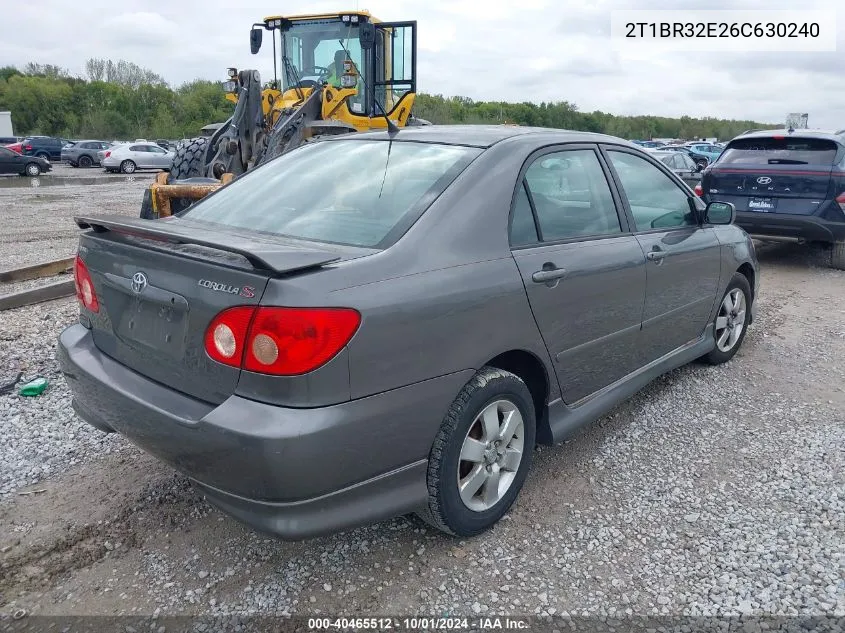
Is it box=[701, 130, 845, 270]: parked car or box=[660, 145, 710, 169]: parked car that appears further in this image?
box=[660, 145, 710, 169]: parked car

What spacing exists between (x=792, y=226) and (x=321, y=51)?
734 cm

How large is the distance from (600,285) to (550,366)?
0.51 meters

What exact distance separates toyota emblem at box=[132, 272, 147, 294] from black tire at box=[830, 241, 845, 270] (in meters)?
8.62

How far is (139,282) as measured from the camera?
249 centimetres

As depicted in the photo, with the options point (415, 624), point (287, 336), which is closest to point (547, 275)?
point (287, 336)

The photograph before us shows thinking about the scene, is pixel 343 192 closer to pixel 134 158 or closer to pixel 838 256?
pixel 838 256

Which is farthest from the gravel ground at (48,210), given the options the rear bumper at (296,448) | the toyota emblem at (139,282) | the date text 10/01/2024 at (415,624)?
the date text 10/01/2024 at (415,624)

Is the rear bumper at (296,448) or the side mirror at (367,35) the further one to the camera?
the side mirror at (367,35)

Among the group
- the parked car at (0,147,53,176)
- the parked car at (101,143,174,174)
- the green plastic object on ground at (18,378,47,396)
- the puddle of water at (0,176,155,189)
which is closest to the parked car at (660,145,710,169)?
the green plastic object on ground at (18,378,47,396)

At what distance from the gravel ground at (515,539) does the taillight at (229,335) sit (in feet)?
3.04

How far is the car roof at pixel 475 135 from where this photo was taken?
3.10 m

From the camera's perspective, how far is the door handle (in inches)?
112

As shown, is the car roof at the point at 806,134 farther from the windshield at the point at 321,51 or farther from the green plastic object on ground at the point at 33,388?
the green plastic object on ground at the point at 33,388

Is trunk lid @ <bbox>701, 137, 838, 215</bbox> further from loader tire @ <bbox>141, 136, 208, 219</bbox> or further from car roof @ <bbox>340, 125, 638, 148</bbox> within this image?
loader tire @ <bbox>141, 136, 208, 219</bbox>
